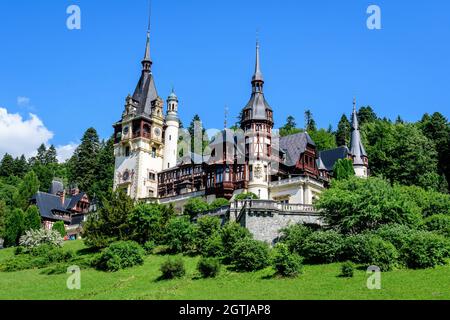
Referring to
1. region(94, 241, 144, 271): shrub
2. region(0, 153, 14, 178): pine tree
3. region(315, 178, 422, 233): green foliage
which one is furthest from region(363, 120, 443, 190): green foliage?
region(0, 153, 14, 178): pine tree

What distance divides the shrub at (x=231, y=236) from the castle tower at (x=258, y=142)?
17.1 metres

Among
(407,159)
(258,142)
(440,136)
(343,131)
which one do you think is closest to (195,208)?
(258,142)

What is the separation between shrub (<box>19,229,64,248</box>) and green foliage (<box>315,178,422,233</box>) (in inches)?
1051

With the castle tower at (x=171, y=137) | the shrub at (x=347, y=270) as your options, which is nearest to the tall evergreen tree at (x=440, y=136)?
the castle tower at (x=171, y=137)

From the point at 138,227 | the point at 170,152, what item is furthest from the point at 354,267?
the point at 170,152

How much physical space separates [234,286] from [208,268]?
3731mm

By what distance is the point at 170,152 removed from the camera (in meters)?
81.6

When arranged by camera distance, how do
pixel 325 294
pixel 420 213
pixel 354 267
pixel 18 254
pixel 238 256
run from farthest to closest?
pixel 18 254, pixel 420 213, pixel 238 256, pixel 354 267, pixel 325 294

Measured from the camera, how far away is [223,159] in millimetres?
66562

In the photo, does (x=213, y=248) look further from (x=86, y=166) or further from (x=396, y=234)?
Result: (x=86, y=166)

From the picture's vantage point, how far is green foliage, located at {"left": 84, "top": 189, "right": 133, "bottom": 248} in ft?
174
